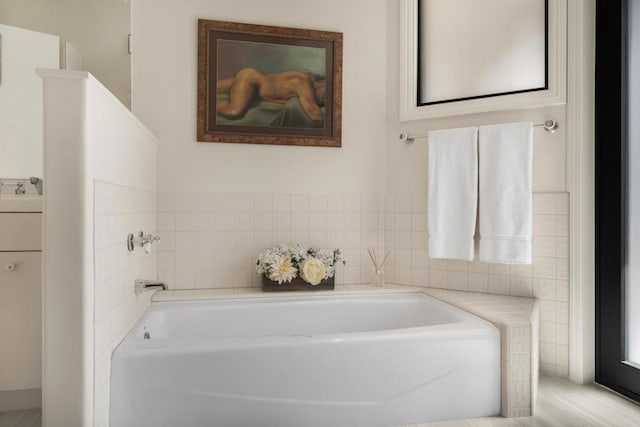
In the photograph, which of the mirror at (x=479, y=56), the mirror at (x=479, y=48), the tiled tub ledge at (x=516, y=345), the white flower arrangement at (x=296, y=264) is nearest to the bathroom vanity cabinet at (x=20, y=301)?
the tiled tub ledge at (x=516, y=345)

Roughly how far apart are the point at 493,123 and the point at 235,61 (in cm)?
158

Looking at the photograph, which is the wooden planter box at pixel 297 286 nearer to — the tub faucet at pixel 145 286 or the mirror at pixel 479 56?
the tub faucet at pixel 145 286

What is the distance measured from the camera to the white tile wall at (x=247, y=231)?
240 cm

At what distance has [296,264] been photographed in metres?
2.38

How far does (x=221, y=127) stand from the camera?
7.97ft

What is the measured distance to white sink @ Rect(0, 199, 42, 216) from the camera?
1655 millimetres

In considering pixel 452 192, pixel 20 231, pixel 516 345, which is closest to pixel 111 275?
pixel 20 231

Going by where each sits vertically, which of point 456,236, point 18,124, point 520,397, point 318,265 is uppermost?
point 18,124

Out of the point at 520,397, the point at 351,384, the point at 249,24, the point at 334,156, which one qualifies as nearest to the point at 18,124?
the point at 249,24

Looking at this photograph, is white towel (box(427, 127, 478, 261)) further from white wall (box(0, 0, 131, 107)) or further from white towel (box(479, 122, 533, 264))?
white wall (box(0, 0, 131, 107))

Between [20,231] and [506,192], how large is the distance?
234 cm

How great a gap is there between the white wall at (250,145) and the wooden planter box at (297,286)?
57 cm

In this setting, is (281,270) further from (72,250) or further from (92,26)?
(92,26)

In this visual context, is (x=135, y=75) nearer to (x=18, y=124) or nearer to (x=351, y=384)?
(x=18, y=124)
